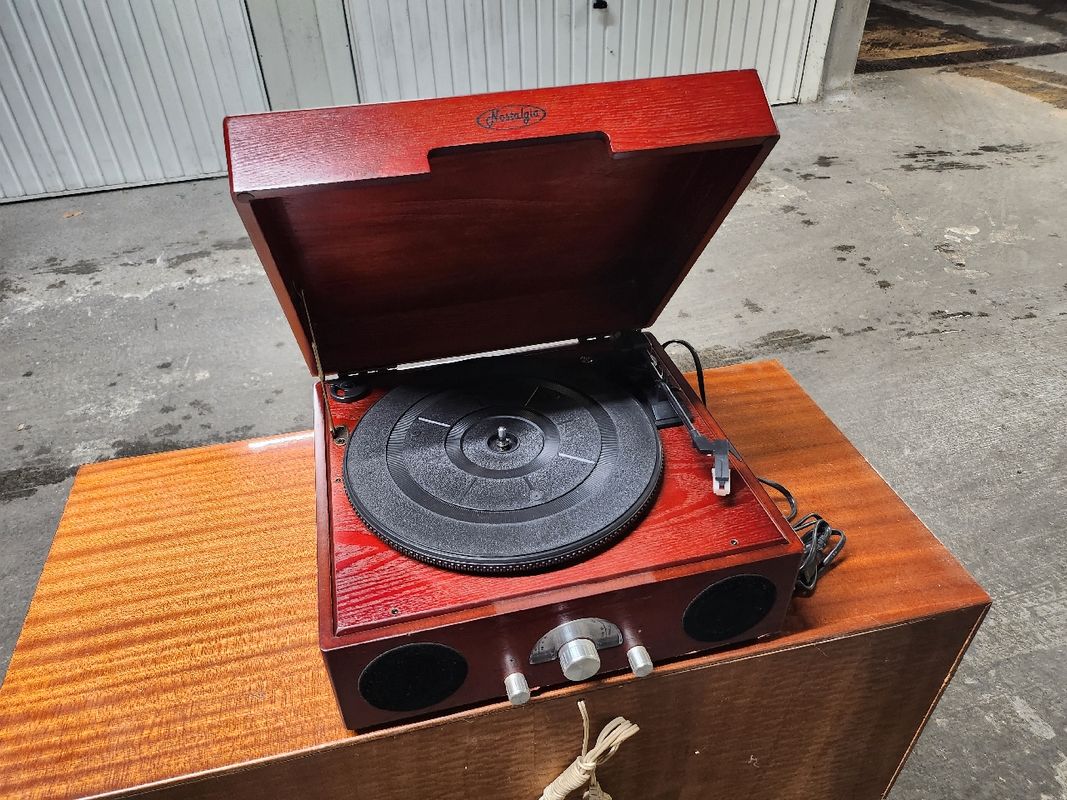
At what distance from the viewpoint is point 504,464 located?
88 centimetres

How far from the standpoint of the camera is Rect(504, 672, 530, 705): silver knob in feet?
2.54

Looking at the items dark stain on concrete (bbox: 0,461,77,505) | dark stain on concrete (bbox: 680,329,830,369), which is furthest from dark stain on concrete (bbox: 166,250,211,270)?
dark stain on concrete (bbox: 680,329,830,369)

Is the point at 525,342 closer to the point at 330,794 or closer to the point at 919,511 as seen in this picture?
the point at 330,794

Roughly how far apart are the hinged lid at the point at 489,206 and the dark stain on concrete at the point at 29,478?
1432mm

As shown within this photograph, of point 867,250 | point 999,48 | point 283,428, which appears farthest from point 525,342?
point 999,48

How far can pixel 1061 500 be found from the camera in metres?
1.91

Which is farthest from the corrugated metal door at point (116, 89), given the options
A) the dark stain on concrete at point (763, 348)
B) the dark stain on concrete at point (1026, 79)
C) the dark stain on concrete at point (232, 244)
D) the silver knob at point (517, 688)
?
the dark stain on concrete at point (1026, 79)

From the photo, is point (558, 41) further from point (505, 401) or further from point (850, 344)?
point (505, 401)

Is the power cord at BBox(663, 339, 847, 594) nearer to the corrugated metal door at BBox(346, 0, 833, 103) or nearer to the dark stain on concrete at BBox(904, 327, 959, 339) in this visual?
the dark stain on concrete at BBox(904, 327, 959, 339)

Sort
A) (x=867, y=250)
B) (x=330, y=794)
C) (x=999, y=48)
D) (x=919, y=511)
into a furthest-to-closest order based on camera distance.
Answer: (x=999, y=48), (x=867, y=250), (x=919, y=511), (x=330, y=794)

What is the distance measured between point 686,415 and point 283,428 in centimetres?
153

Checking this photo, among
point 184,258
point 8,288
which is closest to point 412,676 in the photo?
point 184,258

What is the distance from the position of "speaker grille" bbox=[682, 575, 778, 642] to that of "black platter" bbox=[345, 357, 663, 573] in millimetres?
116

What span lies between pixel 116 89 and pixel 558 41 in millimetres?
2132
